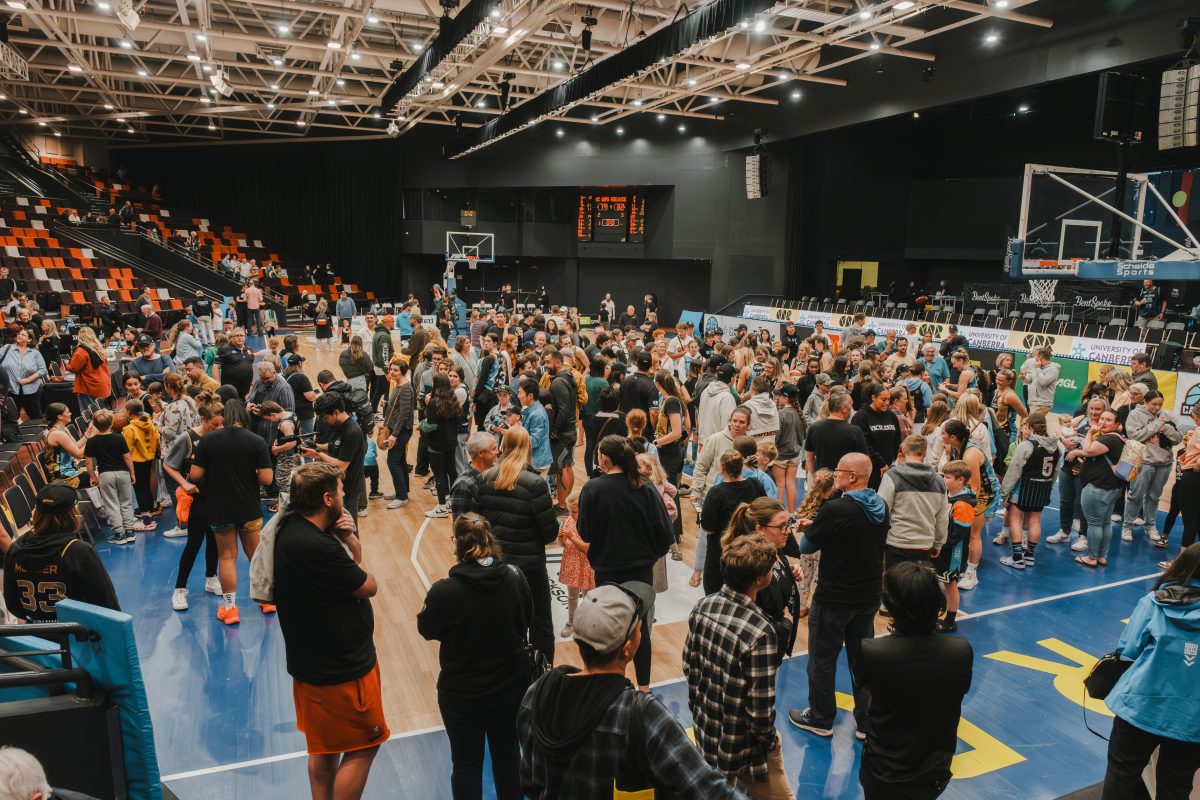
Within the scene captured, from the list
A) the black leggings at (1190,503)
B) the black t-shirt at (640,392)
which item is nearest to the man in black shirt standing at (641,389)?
the black t-shirt at (640,392)

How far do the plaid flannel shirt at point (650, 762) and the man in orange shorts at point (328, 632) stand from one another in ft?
4.42

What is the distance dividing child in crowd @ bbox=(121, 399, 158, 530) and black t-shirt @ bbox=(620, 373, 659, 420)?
14.2 ft

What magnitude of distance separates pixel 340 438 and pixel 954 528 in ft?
14.0

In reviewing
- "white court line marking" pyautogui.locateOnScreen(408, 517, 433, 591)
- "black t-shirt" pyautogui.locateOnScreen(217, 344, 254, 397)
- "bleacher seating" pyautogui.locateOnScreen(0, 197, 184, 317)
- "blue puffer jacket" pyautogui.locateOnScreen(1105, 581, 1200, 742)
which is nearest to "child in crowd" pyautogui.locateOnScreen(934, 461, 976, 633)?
"blue puffer jacket" pyautogui.locateOnScreen(1105, 581, 1200, 742)

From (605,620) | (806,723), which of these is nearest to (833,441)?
(806,723)

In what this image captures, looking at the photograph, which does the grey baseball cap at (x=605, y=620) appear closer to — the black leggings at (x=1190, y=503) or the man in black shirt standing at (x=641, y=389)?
the man in black shirt standing at (x=641, y=389)

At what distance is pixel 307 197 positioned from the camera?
2817 centimetres

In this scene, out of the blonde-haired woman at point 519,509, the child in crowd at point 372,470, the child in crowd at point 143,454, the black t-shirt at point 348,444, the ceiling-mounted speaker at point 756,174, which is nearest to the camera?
the blonde-haired woman at point 519,509

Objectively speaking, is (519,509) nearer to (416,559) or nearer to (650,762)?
(650,762)

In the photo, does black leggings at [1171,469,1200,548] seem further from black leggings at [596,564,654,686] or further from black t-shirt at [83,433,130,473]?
black t-shirt at [83,433,130,473]

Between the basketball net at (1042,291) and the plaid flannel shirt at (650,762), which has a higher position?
the basketball net at (1042,291)

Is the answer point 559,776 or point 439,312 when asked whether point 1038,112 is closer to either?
point 439,312

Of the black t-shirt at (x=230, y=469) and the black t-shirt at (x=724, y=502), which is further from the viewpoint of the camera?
the black t-shirt at (x=230, y=469)

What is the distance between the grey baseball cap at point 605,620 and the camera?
1.93m
